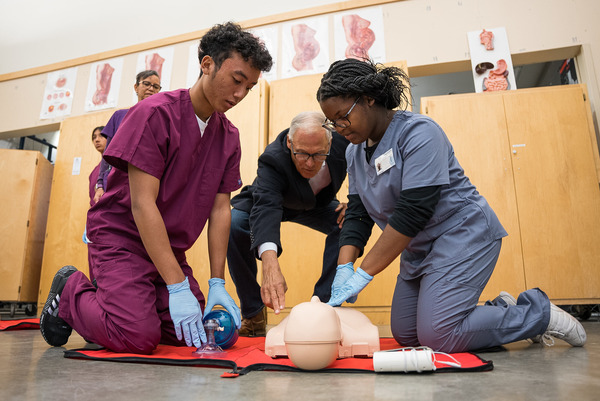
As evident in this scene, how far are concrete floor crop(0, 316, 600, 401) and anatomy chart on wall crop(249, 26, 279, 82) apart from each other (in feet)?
9.81

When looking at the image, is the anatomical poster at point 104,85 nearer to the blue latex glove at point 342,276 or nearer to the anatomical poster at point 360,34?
the anatomical poster at point 360,34

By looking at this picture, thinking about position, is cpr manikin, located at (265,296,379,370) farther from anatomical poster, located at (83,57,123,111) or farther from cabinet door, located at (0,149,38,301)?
anatomical poster, located at (83,57,123,111)

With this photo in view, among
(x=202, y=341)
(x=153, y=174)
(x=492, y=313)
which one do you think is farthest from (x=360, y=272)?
(x=153, y=174)

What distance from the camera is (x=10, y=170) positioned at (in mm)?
4023

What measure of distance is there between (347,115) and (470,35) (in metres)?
2.48

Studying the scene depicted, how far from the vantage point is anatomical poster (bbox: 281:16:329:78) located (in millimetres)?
3576

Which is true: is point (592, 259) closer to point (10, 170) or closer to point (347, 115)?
point (347, 115)

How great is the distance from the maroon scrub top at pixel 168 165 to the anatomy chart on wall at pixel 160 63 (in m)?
2.69

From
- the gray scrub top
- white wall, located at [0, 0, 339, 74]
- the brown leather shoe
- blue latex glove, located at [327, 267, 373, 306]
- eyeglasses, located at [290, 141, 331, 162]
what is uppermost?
white wall, located at [0, 0, 339, 74]

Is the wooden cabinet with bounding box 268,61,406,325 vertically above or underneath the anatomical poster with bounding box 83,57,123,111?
underneath

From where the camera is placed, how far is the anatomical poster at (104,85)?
166 inches

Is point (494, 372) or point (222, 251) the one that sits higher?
point (222, 251)

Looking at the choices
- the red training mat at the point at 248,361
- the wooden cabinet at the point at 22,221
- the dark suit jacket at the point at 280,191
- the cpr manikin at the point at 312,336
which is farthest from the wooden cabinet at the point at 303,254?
the wooden cabinet at the point at 22,221

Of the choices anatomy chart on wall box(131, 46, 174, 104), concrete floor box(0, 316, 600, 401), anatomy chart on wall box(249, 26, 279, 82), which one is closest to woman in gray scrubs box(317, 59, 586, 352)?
concrete floor box(0, 316, 600, 401)
